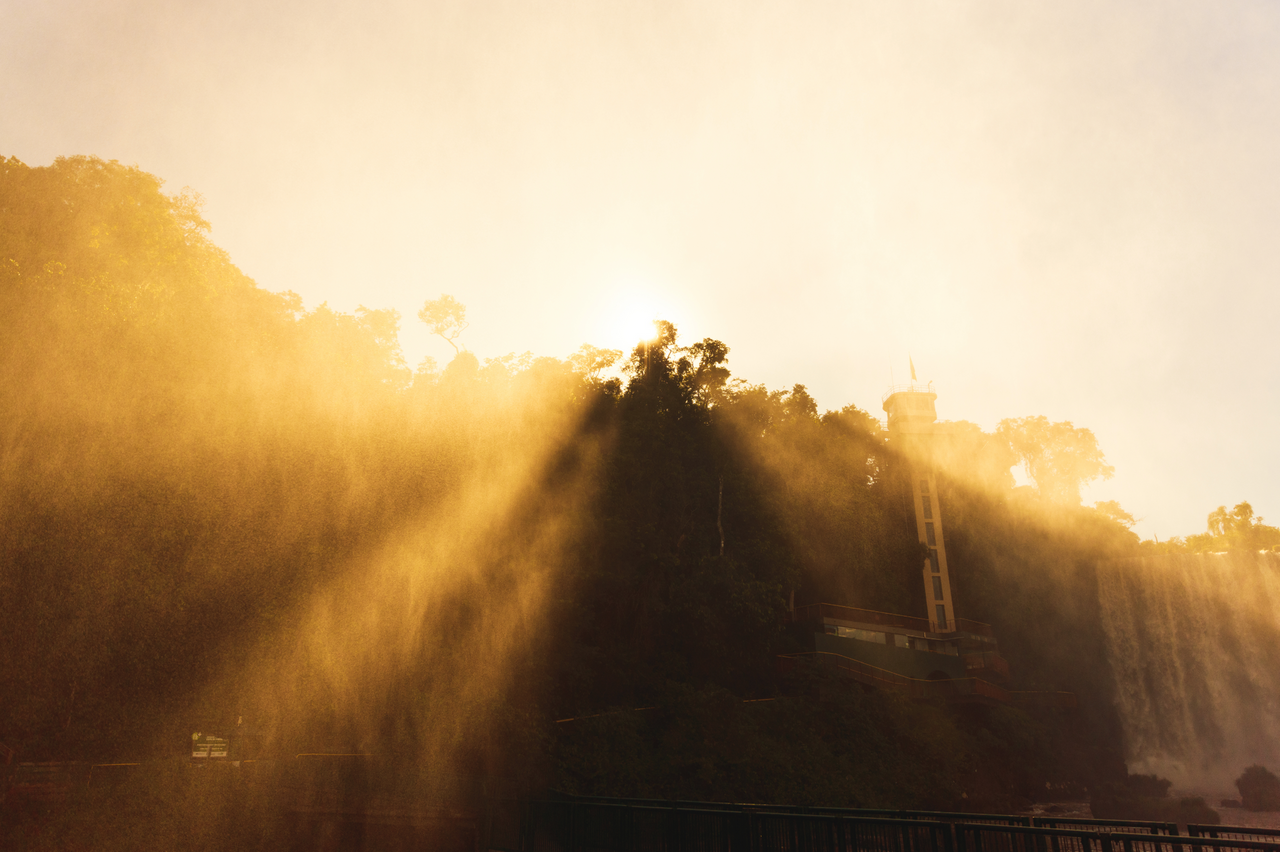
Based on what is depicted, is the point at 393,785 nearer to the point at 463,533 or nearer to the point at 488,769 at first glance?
the point at 488,769

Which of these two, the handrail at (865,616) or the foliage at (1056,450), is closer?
the handrail at (865,616)

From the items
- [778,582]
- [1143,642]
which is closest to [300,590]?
[778,582]

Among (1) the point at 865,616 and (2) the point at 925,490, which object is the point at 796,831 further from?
(2) the point at 925,490

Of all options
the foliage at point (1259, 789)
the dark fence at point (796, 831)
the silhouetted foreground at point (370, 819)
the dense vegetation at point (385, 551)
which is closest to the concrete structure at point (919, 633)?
the dense vegetation at point (385, 551)

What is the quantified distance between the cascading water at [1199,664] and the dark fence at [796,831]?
42294mm

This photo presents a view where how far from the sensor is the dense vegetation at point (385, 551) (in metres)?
15.5

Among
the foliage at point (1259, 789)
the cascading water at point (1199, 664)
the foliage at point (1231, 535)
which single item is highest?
the foliage at point (1231, 535)

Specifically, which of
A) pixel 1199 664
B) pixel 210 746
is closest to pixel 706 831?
pixel 210 746

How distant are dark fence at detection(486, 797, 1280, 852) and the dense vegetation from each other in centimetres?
700

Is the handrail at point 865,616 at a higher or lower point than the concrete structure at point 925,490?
lower

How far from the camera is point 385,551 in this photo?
19500 millimetres

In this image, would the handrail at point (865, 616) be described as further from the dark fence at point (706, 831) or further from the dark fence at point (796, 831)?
the dark fence at point (706, 831)

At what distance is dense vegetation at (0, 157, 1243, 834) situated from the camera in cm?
1545

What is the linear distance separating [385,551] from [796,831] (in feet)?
46.2
